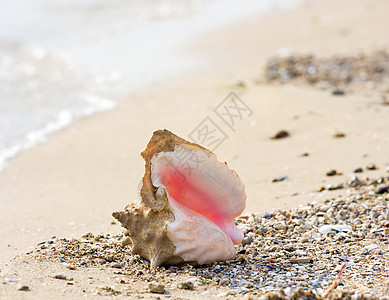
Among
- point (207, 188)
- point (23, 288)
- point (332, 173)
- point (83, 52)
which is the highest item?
point (83, 52)

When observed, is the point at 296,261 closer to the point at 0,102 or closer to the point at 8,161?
the point at 8,161

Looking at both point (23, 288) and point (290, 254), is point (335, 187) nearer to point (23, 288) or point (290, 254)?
point (290, 254)

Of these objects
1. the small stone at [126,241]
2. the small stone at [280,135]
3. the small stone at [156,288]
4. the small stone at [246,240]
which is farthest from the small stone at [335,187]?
the small stone at [156,288]

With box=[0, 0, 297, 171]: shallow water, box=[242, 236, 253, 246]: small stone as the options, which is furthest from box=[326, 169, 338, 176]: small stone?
box=[0, 0, 297, 171]: shallow water

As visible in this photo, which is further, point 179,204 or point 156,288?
point 179,204

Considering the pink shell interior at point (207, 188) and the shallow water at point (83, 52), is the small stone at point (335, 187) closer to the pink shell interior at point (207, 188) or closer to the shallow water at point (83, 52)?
the pink shell interior at point (207, 188)

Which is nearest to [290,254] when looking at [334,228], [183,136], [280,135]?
[334,228]

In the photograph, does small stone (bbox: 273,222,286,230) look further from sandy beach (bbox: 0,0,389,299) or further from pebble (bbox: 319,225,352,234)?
sandy beach (bbox: 0,0,389,299)
